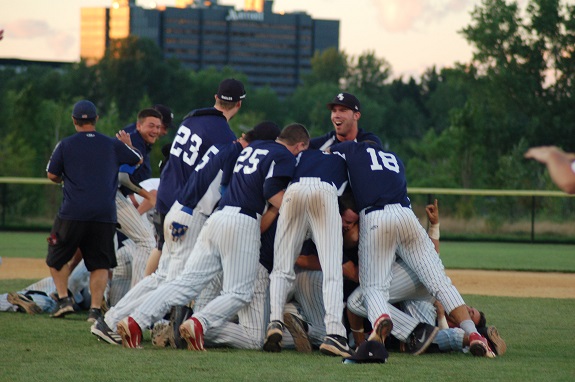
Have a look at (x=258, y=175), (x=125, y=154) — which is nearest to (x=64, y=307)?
(x=125, y=154)

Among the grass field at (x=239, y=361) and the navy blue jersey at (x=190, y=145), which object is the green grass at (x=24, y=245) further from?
the navy blue jersey at (x=190, y=145)

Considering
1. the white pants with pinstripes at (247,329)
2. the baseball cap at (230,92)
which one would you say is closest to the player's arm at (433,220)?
the white pants with pinstripes at (247,329)

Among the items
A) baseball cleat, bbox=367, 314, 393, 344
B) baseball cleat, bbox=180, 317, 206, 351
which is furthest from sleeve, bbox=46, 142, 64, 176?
baseball cleat, bbox=367, 314, 393, 344

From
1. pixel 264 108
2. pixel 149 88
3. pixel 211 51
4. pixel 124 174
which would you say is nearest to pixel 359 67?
pixel 264 108

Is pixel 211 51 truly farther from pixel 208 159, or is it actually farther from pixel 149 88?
pixel 208 159

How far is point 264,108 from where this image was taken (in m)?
106

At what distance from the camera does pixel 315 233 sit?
757cm

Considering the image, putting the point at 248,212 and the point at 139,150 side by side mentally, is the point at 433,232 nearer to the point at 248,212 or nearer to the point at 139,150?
the point at 248,212

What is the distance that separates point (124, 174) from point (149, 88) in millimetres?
79849

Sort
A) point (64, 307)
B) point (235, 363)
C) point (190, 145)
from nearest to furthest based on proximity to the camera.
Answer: point (235, 363) < point (190, 145) < point (64, 307)

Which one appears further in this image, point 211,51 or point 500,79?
point 211,51

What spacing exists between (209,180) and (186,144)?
0.80m

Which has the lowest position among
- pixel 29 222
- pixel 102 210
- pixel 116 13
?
pixel 29 222

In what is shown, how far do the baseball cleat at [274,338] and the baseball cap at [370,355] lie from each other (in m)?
0.68
